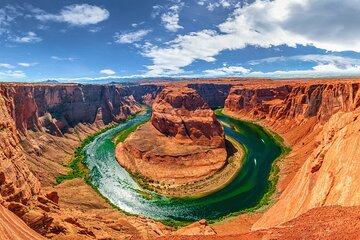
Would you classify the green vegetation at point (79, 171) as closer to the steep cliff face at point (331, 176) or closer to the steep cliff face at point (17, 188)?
the steep cliff face at point (17, 188)

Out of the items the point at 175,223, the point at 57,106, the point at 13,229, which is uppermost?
the point at 57,106

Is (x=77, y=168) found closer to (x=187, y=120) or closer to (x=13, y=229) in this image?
(x=187, y=120)

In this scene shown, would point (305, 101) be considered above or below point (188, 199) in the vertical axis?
above

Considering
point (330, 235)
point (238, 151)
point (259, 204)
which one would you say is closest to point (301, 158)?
point (238, 151)

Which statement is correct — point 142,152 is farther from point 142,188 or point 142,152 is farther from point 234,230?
point 234,230

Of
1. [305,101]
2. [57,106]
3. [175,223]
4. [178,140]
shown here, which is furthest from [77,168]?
[305,101]

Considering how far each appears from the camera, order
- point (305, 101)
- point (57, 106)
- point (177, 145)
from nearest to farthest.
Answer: point (177, 145), point (305, 101), point (57, 106)

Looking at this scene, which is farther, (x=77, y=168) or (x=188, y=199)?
(x=77, y=168)
